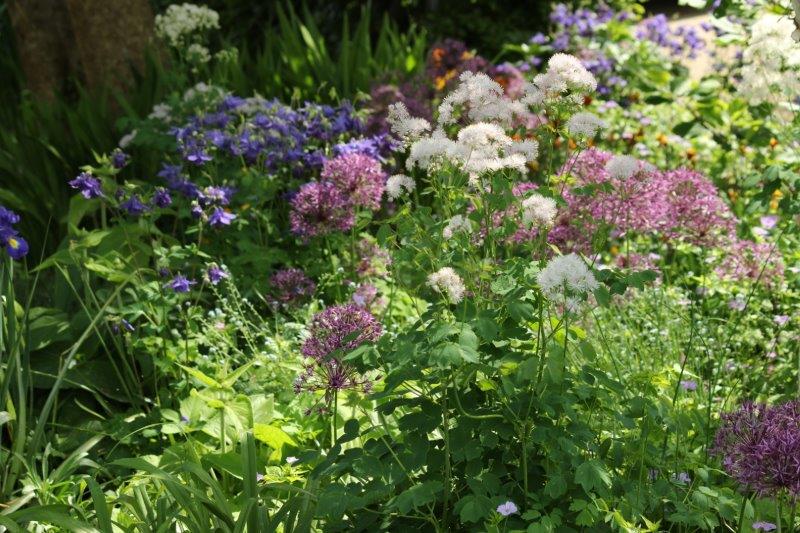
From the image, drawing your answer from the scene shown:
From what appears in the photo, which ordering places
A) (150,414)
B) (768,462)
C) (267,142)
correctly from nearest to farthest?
(768,462), (150,414), (267,142)

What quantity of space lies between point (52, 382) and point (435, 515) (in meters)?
1.58

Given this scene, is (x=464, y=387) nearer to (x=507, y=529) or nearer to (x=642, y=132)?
(x=507, y=529)

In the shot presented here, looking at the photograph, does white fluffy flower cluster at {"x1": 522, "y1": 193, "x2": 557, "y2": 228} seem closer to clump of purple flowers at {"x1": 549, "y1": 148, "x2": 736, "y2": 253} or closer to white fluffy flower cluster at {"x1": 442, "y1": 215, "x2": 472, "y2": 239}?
white fluffy flower cluster at {"x1": 442, "y1": 215, "x2": 472, "y2": 239}

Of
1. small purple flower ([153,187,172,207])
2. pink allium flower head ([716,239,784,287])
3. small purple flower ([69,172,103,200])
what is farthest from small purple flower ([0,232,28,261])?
pink allium flower head ([716,239,784,287])

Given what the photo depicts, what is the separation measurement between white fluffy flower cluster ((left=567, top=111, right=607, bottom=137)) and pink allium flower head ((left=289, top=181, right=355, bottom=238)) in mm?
1472

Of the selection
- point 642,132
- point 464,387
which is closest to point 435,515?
point 464,387

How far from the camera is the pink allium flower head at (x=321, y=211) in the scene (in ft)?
11.8

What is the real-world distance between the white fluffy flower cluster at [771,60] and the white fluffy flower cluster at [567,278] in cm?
153

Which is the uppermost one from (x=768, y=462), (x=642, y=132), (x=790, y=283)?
(x=768, y=462)

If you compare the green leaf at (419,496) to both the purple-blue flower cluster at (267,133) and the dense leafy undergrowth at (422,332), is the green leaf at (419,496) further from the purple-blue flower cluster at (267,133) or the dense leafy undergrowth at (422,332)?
the purple-blue flower cluster at (267,133)

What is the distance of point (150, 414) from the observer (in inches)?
130

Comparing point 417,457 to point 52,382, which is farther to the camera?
point 52,382

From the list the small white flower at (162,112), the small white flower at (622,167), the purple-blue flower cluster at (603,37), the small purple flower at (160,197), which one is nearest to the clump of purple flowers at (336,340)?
the small white flower at (622,167)

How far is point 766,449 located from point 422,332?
75 centimetres
